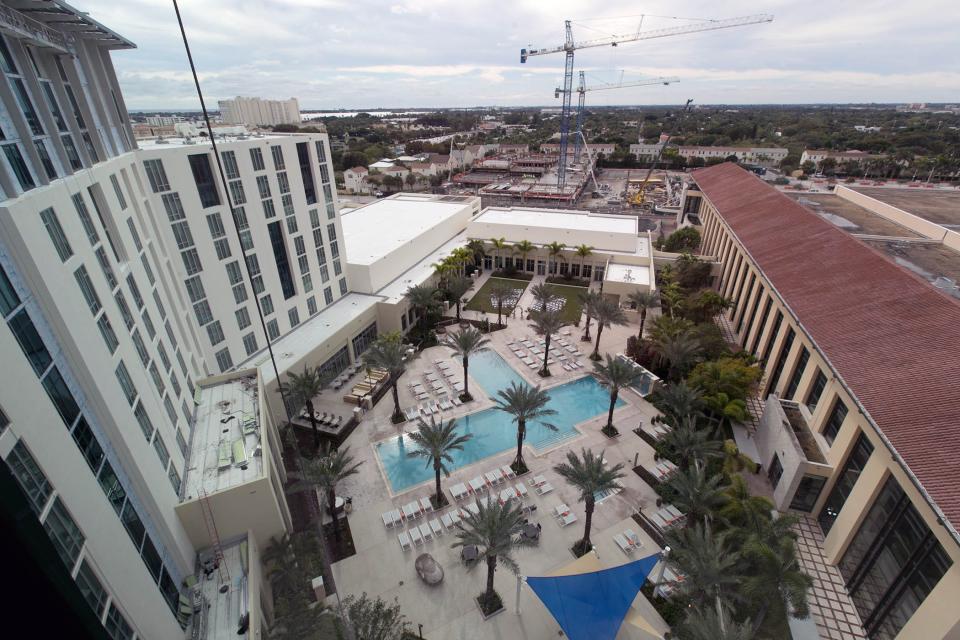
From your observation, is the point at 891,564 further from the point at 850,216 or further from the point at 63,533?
the point at 850,216

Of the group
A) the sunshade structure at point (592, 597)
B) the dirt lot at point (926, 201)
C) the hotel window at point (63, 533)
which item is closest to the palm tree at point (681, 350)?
the sunshade structure at point (592, 597)

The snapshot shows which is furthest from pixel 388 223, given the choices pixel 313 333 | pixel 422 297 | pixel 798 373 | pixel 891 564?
pixel 891 564

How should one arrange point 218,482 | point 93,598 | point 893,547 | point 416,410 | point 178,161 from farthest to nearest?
point 416,410, point 178,161, point 218,482, point 893,547, point 93,598

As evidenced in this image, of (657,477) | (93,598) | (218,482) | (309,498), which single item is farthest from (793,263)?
(93,598)

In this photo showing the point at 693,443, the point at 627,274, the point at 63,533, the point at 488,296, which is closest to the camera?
the point at 63,533

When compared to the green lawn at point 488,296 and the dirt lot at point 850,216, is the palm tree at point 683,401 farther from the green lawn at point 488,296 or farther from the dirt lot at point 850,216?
the dirt lot at point 850,216

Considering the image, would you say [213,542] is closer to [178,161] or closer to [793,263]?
[178,161]
